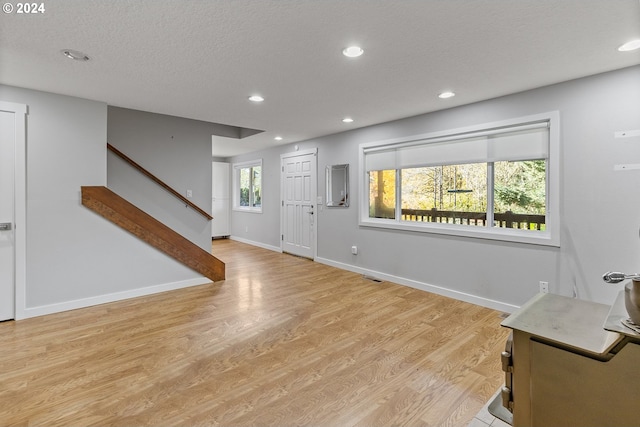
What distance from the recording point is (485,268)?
3.48 m

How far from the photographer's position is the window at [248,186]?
7.61 metres

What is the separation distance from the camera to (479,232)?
3545 millimetres

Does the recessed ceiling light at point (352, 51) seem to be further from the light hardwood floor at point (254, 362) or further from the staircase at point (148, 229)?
the staircase at point (148, 229)

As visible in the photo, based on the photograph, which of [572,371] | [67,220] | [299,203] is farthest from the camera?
[299,203]

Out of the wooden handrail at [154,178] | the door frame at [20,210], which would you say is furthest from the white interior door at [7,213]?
the wooden handrail at [154,178]

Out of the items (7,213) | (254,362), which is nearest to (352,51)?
(254,362)

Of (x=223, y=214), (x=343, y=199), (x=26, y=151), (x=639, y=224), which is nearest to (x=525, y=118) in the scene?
(x=639, y=224)

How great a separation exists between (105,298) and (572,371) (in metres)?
4.21

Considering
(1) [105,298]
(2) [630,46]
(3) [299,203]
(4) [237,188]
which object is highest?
(2) [630,46]

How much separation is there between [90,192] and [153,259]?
1051 mm

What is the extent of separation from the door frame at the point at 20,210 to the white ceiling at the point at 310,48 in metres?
0.40

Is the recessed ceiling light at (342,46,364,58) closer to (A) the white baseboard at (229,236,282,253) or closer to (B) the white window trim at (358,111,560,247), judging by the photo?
(B) the white window trim at (358,111,560,247)

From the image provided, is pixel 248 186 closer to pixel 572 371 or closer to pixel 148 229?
pixel 148 229

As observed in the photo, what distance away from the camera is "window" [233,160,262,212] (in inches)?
300
